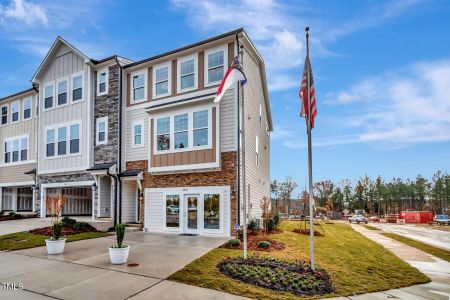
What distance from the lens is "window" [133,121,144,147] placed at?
1845 centimetres

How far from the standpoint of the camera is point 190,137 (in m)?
16.0

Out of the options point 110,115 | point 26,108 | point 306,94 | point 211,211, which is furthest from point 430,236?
point 26,108

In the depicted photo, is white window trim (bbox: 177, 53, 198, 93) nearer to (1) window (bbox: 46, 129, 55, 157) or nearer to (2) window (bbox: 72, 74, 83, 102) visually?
(2) window (bbox: 72, 74, 83, 102)

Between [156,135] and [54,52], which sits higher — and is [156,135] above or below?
below

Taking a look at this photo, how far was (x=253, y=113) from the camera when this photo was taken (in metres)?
18.4

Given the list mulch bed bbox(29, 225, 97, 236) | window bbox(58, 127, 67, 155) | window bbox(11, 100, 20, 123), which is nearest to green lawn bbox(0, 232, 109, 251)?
mulch bed bbox(29, 225, 97, 236)

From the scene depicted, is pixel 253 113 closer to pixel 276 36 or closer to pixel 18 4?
pixel 276 36

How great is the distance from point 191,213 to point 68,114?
11551mm

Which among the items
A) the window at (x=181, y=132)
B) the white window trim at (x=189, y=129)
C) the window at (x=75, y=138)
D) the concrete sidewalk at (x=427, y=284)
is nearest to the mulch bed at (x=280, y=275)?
the concrete sidewalk at (x=427, y=284)

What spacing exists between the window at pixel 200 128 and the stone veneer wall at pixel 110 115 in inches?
227

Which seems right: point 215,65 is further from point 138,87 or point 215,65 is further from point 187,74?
point 138,87

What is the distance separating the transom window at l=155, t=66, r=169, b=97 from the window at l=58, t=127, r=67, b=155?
7727mm

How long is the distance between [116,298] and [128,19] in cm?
1283

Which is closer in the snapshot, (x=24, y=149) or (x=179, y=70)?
(x=179, y=70)
